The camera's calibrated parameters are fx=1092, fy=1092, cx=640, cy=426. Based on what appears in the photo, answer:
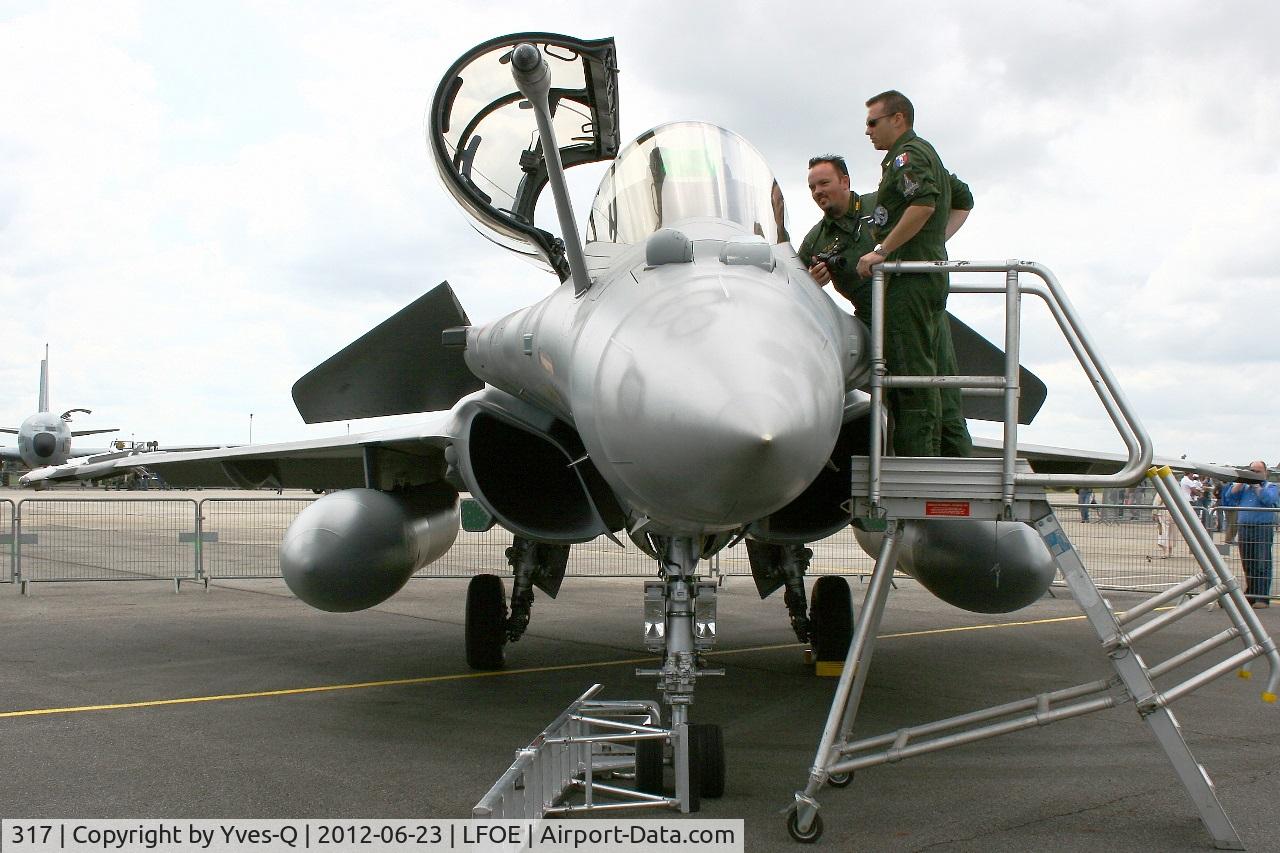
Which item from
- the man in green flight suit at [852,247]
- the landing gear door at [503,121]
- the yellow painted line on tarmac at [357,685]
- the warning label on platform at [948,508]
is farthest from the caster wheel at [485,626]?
the warning label on platform at [948,508]

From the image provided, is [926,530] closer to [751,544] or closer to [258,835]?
[751,544]

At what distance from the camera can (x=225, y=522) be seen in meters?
19.5

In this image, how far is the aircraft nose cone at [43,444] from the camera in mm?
40875

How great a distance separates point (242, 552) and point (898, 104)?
1580cm

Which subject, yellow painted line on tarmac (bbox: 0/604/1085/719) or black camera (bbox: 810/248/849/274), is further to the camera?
yellow painted line on tarmac (bbox: 0/604/1085/719)

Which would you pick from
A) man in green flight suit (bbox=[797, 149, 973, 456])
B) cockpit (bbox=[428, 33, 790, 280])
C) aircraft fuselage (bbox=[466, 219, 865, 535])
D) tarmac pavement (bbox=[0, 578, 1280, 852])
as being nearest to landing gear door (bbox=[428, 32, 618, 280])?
cockpit (bbox=[428, 33, 790, 280])

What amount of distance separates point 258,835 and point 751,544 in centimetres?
395

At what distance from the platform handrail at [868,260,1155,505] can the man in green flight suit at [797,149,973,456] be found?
0.36 m

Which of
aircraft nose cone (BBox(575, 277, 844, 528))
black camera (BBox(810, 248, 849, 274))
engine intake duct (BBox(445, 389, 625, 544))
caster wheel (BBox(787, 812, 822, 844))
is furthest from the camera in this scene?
engine intake duct (BBox(445, 389, 625, 544))

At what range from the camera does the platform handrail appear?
13.1 feet

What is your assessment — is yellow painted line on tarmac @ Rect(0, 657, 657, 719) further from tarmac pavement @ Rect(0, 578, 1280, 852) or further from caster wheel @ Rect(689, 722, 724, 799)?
caster wheel @ Rect(689, 722, 724, 799)

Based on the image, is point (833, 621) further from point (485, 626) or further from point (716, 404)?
point (716, 404)

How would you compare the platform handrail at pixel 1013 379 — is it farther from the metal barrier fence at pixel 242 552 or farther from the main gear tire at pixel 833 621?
the metal barrier fence at pixel 242 552

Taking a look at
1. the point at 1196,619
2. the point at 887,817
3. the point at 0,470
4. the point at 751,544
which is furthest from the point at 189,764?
the point at 0,470
